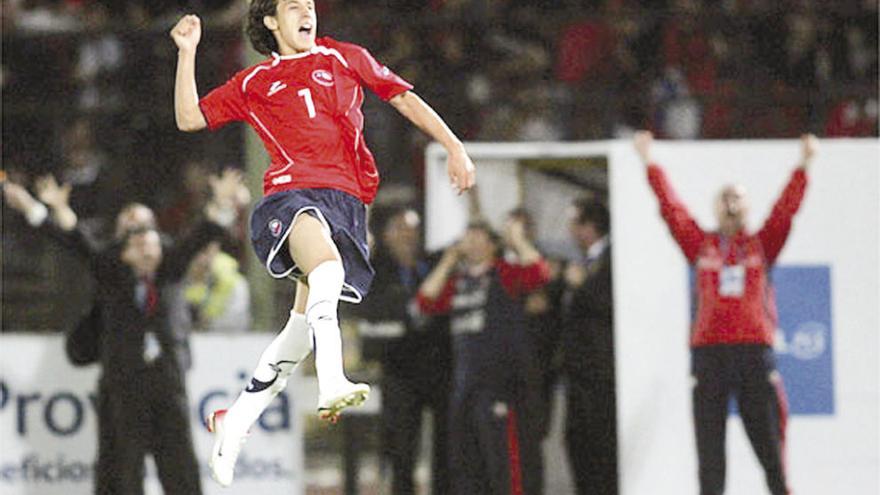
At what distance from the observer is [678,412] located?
996cm

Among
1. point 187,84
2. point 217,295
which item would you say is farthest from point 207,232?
point 187,84

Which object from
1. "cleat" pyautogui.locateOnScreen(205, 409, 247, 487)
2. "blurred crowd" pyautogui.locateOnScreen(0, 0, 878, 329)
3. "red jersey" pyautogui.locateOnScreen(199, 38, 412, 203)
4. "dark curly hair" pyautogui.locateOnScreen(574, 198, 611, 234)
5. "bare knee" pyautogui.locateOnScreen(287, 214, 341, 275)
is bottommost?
"cleat" pyautogui.locateOnScreen(205, 409, 247, 487)

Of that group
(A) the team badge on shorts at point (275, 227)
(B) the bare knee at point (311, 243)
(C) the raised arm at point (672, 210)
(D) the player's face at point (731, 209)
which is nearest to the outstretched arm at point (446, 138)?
(B) the bare knee at point (311, 243)

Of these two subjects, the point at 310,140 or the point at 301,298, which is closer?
the point at 310,140

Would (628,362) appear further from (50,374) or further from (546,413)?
(50,374)

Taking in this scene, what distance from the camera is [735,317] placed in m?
9.73

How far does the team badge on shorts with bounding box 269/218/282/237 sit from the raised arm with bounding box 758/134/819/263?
4.10 meters

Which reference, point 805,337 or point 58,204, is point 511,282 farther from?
point 58,204

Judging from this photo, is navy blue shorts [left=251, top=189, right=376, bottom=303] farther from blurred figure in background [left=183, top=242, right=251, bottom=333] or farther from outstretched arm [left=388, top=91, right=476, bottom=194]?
blurred figure in background [left=183, top=242, right=251, bottom=333]

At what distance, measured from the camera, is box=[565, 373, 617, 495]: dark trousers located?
10398 mm

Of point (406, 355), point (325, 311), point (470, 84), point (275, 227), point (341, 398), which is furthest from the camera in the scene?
point (470, 84)

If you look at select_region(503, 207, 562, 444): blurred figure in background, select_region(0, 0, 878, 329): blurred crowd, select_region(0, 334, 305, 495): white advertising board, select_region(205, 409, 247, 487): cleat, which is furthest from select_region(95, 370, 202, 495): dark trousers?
select_region(205, 409, 247, 487): cleat

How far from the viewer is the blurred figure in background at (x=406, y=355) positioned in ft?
34.1

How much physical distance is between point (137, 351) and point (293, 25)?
3971 millimetres
